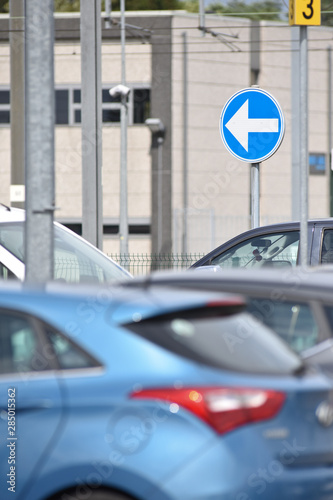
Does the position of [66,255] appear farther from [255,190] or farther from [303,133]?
[303,133]

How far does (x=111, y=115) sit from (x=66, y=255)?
2263 cm

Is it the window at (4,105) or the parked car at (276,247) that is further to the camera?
the window at (4,105)

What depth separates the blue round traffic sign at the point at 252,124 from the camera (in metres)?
7.91

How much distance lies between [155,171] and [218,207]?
2.41m

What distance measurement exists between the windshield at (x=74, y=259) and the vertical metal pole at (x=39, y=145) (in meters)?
2.56

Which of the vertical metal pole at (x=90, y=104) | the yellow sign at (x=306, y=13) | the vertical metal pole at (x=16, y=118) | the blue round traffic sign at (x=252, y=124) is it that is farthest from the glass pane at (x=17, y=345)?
the vertical metal pole at (x=16, y=118)

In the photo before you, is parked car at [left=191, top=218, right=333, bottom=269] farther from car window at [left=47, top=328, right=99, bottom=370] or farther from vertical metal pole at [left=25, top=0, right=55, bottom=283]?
car window at [left=47, top=328, right=99, bottom=370]

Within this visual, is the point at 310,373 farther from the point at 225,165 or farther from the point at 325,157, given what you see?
the point at 325,157

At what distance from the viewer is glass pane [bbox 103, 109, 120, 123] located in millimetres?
29672

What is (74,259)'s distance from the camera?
7.57 metres

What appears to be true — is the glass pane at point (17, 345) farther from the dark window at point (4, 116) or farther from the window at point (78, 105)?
the dark window at point (4, 116)

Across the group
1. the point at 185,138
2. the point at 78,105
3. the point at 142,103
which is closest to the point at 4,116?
the point at 78,105

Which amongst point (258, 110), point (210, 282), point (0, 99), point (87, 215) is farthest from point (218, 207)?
point (210, 282)

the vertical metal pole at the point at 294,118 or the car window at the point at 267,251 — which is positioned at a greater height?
the vertical metal pole at the point at 294,118
